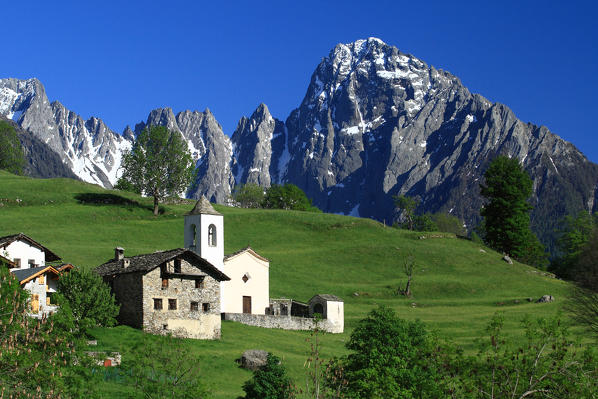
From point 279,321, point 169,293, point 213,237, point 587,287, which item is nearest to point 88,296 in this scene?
point 169,293

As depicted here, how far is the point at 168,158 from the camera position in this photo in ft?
391

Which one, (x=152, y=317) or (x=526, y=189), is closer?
(x=152, y=317)

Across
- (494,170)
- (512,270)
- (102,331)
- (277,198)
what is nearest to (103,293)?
(102,331)

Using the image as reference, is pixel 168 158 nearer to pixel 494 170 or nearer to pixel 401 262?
pixel 401 262

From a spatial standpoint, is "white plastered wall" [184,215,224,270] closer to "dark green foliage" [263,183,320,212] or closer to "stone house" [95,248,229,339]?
"stone house" [95,248,229,339]

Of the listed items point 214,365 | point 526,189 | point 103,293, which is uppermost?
point 526,189

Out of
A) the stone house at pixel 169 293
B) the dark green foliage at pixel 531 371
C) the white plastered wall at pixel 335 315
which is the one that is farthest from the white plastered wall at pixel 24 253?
the dark green foliage at pixel 531 371

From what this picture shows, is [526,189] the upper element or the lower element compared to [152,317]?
upper

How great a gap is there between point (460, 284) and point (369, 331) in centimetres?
4809

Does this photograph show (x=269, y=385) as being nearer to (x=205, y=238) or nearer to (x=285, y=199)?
(x=205, y=238)

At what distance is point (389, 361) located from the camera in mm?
36000

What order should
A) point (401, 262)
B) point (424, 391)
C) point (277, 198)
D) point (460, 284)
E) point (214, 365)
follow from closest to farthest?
point (424, 391), point (214, 365), point (460, 284), point (401, 262), point (277, 198)

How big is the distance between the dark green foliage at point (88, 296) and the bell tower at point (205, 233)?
12.8 meters

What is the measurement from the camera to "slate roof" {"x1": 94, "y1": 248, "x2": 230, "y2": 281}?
55969 mm
